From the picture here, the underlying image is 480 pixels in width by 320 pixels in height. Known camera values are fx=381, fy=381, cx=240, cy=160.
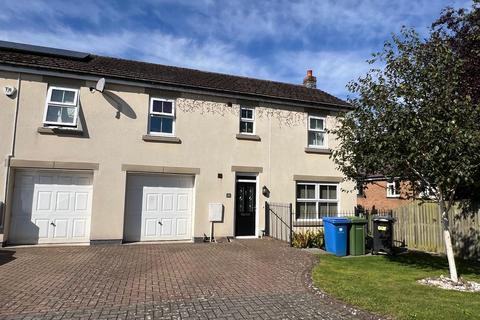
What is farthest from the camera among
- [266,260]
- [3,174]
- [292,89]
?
[292,89]

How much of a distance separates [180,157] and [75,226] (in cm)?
402

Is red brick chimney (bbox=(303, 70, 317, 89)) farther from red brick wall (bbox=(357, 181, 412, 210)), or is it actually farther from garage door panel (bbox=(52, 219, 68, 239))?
garage door panel (bbox=(52, 219, 68, 239))

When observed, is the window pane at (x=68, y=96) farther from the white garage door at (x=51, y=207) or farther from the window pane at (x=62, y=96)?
the white garage door at (x=51, y=207)

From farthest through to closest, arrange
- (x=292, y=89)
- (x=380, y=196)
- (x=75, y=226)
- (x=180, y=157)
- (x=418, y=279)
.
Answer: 1. (x=380, y=196)
2. (x=292, y=89)
3. (x=180, y=157)
4. (x=75, y=226)
5. (x=418, y=279)

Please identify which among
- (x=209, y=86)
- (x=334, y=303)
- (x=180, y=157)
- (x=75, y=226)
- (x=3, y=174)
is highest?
(x=209, y=86)

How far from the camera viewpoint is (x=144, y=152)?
42.1 feet

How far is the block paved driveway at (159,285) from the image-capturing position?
5.79 m

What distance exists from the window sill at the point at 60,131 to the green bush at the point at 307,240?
A: 7699 millimetres

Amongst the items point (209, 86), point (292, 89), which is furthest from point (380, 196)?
point (209, 86)

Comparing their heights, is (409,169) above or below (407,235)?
above

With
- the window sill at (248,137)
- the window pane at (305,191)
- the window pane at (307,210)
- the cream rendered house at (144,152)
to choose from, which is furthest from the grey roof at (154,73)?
the window pane at (307,210)

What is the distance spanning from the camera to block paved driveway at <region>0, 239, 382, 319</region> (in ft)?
19.0

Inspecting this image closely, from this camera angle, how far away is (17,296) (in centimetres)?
638

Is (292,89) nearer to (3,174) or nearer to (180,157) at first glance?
(180,157)
